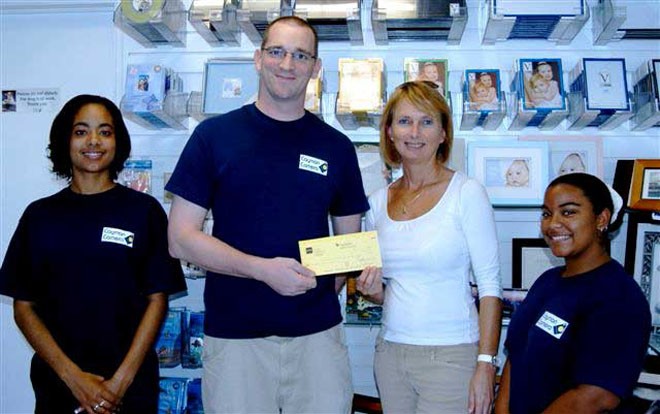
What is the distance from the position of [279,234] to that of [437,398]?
2.39ft

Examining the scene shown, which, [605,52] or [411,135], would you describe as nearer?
[411,135]

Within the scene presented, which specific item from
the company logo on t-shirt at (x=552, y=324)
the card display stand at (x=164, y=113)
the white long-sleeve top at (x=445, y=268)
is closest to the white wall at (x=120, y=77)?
the card display stand at (x=164, y=113)

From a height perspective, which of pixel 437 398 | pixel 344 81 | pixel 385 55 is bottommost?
pixel 437 398

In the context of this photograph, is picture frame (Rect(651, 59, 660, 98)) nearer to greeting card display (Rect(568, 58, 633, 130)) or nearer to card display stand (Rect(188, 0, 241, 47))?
greeting card display (Rect(568, 58, 633, 130))

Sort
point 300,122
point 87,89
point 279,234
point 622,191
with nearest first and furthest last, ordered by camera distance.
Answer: point 279,234, point 300,122, point 622,191, point 87,89

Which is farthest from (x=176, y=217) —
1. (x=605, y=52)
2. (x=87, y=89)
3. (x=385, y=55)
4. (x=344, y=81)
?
(x=605, y=52)

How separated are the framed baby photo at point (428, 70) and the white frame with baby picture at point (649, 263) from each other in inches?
44.5

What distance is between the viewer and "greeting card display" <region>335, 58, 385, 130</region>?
2.83m

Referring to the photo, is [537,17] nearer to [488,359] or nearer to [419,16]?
[419,16]

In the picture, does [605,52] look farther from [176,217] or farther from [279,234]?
[176,217]

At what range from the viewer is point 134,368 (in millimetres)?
2186

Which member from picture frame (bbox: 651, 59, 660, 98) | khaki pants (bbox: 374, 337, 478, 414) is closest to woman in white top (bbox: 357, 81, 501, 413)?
khaki pants (bbox: 374, 337, 478, 414)

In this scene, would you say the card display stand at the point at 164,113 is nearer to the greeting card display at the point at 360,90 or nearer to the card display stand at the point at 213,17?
the card display stand at the point at 213,17

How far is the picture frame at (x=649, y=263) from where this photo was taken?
276cm
